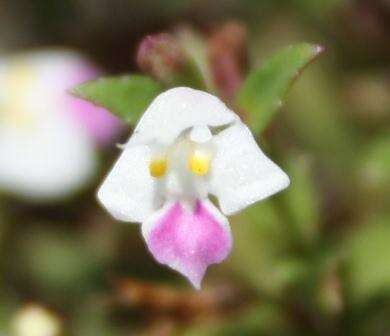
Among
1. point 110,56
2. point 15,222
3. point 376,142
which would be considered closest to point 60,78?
point 110,56

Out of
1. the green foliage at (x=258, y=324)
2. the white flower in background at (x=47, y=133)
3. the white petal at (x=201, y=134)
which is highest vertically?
the white petal at (x=201, y=134)

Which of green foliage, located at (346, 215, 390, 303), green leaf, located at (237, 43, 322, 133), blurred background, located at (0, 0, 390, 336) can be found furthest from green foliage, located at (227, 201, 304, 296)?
green leaf, located at (237, 43, 322, 133)

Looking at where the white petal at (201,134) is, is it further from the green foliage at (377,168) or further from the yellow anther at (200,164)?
the green foliage at (377,168)

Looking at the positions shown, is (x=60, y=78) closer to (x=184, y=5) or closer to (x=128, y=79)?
(x=184, y=5)

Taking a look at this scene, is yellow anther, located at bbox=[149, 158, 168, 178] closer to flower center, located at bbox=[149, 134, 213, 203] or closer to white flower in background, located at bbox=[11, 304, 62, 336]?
flower center, located at bbox=[149, 134, 213, 203]

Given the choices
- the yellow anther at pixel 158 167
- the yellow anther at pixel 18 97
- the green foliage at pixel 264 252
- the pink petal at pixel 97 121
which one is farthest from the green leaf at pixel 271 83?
the yellow anther at pixel 18 97

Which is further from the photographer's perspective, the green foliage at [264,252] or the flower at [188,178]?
the green foliage at [264,252]
